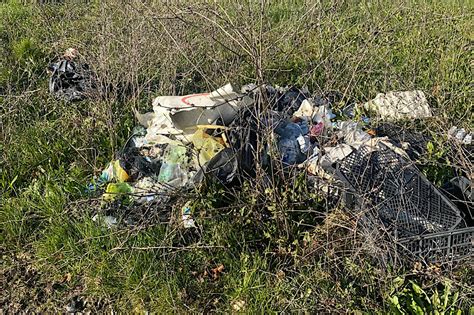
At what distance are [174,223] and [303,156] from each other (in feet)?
3.98

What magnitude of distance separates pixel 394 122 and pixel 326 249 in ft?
5.69

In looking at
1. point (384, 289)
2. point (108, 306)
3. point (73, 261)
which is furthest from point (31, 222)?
point (384, 289)

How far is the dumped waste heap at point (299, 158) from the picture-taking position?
3076mm

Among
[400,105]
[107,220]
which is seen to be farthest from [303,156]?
[107,220]

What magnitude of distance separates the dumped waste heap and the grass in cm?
14

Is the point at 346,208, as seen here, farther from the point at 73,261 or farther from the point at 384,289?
the point at 73,261

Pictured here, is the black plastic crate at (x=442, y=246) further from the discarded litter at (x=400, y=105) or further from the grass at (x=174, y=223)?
the discarded litter at (x=400, y=105)

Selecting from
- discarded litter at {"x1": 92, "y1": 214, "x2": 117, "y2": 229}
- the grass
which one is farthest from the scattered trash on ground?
discarded litter at {"x1": 92, "y1": 214, "x2": 117, "y2": 229}

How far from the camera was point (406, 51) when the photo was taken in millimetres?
5457

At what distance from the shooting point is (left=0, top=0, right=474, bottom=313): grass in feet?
9.48

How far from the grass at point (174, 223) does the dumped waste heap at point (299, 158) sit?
0.14 m

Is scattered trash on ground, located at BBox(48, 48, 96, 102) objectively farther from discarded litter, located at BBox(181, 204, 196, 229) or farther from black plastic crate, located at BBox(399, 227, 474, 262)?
black plastic crate, located at BBox(399, 227, 474, 262)

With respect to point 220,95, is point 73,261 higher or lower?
lower

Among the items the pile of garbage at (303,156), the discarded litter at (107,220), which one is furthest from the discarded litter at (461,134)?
the discarded litter at (107,220)
